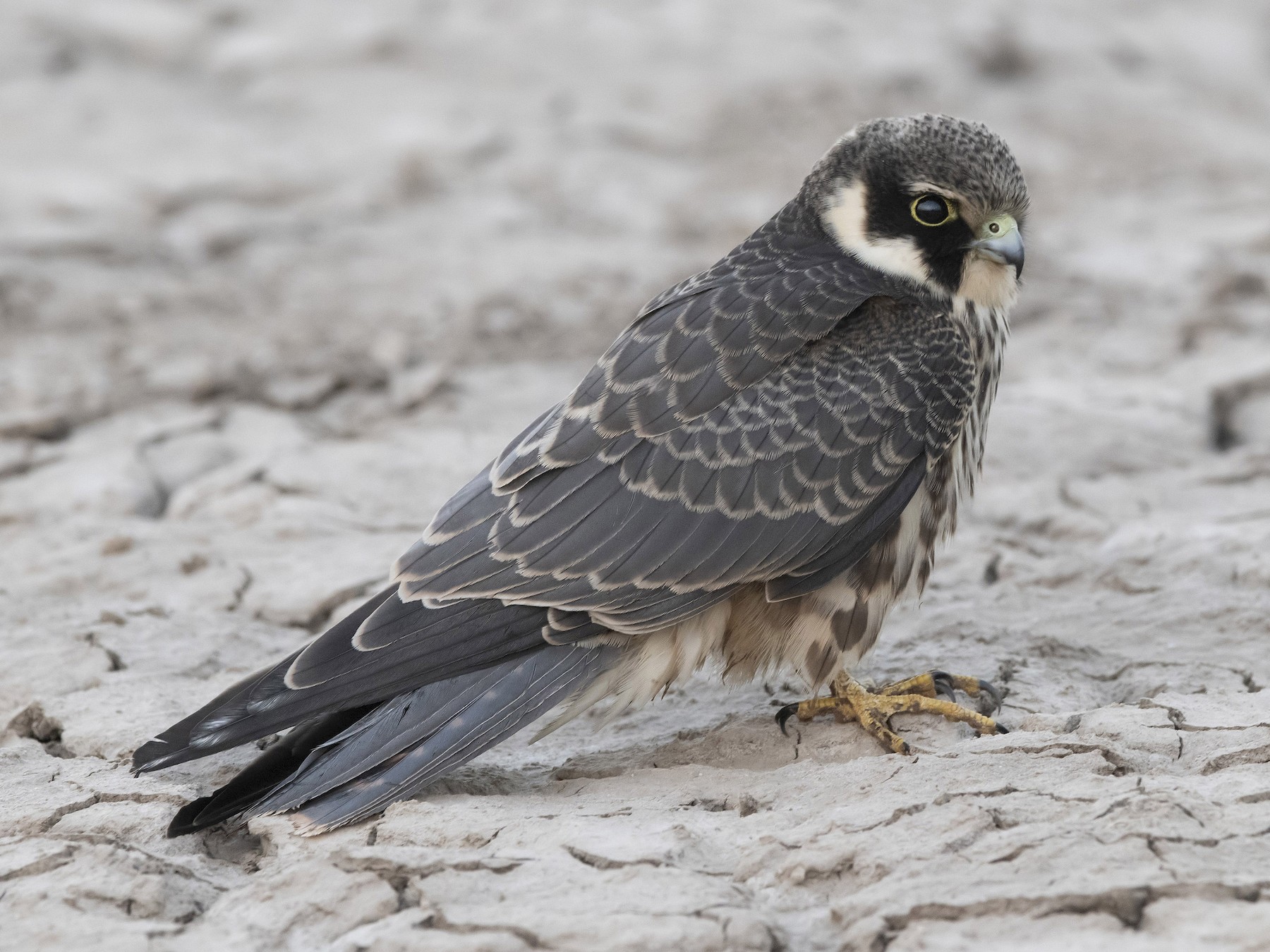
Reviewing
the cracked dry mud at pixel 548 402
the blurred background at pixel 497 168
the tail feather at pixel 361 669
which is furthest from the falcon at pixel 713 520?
the blurred background at pixel 497 168

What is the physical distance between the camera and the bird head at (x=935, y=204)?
3188 mm

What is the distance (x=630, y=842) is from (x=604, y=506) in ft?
2.52

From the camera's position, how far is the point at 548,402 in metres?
5.13

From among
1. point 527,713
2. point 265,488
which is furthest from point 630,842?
point 265,488

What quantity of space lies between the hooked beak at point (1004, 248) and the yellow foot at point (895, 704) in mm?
928

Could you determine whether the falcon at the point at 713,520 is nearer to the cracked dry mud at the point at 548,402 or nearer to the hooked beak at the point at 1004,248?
the hooked beak at the point at 1004,248

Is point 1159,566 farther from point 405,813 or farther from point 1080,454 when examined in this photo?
point 405,813

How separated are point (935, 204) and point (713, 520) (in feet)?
2.94

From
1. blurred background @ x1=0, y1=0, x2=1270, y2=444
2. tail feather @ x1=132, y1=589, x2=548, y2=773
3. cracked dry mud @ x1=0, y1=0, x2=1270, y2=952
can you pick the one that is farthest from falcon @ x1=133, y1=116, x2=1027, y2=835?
blurred background @ x1=0, y1=0, x2=1270, y2=444

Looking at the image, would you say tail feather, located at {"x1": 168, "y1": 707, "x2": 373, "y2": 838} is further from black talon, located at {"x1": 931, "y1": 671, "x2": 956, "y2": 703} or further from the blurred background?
the blurred background

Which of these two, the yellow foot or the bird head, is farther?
the bird head

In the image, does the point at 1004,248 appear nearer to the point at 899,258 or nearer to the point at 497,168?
the point at 899,258

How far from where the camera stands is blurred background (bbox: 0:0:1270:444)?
5613 mm

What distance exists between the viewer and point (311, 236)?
6.44m
